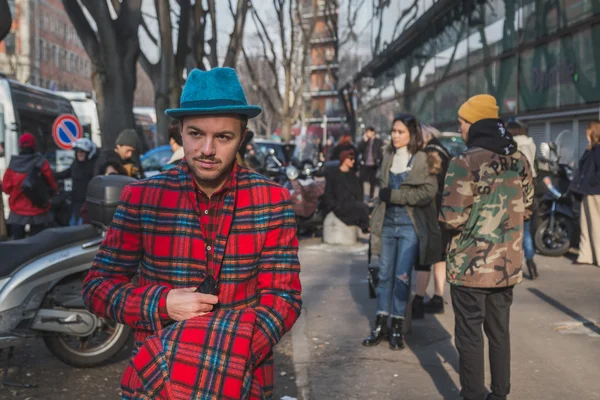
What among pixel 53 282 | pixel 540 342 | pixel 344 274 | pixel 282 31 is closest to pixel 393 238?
pixel 540 342

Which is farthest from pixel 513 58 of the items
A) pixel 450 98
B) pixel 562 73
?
pixel 450 98

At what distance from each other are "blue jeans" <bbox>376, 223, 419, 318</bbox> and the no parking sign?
9.03 m

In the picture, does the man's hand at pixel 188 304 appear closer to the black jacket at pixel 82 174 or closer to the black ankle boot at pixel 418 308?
the black ankle boot at pixel 418 308

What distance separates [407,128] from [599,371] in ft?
7.37

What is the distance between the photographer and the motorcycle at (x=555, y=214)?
1004 cm

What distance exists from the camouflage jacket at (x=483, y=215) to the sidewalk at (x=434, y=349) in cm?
111

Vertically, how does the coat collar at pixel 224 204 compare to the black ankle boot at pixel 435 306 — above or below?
above

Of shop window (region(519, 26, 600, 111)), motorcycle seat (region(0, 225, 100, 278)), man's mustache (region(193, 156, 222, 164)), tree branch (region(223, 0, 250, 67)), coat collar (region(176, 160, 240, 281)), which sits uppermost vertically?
tree branch (region(223, 0, 250, 67))

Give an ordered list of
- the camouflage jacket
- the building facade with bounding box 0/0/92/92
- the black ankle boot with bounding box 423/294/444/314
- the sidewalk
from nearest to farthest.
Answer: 1. the camouflage jacket
2. the sidewalk
3. the black ankle boot with bounding box 423/294/444/314
4. the building facade with bounding box 0/0/92/92

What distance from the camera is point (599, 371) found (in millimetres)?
5230

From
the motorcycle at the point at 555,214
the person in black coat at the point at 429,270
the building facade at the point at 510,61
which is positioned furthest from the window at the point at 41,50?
the person in black coat at the point at 429,270

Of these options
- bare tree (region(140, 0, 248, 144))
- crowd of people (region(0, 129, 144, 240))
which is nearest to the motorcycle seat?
crowd of people (region(0, 129, 144, 240))

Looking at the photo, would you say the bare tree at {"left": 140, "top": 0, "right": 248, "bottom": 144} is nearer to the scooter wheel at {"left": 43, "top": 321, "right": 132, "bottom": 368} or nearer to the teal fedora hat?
the scooter wheel at {"left": 43, "top": 321, "right": 132, "bottom": 368}

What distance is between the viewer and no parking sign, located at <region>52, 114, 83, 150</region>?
44.5ft
